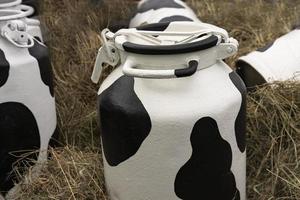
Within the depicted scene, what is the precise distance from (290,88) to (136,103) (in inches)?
26.7

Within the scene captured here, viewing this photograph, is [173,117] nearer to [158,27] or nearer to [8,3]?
[158,27]

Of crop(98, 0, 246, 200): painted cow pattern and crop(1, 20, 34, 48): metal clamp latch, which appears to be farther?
crop(1, 20, 34, 48): metal clamp latch

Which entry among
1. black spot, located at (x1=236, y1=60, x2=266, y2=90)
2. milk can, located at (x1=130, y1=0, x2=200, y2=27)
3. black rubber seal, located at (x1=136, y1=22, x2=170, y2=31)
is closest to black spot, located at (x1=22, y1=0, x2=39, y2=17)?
milk can, located at (x1=130, y1=0, x2=200, y2=27)

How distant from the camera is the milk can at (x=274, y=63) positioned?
6.05 feet

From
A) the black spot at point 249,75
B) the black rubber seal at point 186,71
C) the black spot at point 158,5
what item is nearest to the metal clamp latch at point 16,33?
the black rubber seal at point 186,71

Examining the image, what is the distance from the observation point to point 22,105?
5.48 ft

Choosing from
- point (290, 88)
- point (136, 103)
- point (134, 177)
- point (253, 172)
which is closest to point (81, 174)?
point (134, 177)

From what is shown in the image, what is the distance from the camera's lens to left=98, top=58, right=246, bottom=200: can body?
1251mm

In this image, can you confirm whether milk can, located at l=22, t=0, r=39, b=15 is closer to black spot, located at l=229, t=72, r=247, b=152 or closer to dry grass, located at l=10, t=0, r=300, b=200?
dry grass, located at l=10, t=0, r=300, b=200

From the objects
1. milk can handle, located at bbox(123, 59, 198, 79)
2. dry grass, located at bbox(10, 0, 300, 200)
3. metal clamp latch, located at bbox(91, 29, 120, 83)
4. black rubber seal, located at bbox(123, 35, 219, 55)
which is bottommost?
dry grass, located at bbox(10, 0, 300, 200)

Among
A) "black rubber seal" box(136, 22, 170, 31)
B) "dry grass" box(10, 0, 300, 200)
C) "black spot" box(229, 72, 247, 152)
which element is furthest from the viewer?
"dry grass" box(10, 0, 300, 200)

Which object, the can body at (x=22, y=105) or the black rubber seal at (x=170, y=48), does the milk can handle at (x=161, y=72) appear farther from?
the can body at (x=22, y=105)

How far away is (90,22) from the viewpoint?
2.64 m

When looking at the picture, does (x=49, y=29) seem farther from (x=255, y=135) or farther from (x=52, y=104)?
(x=255, y=135)
